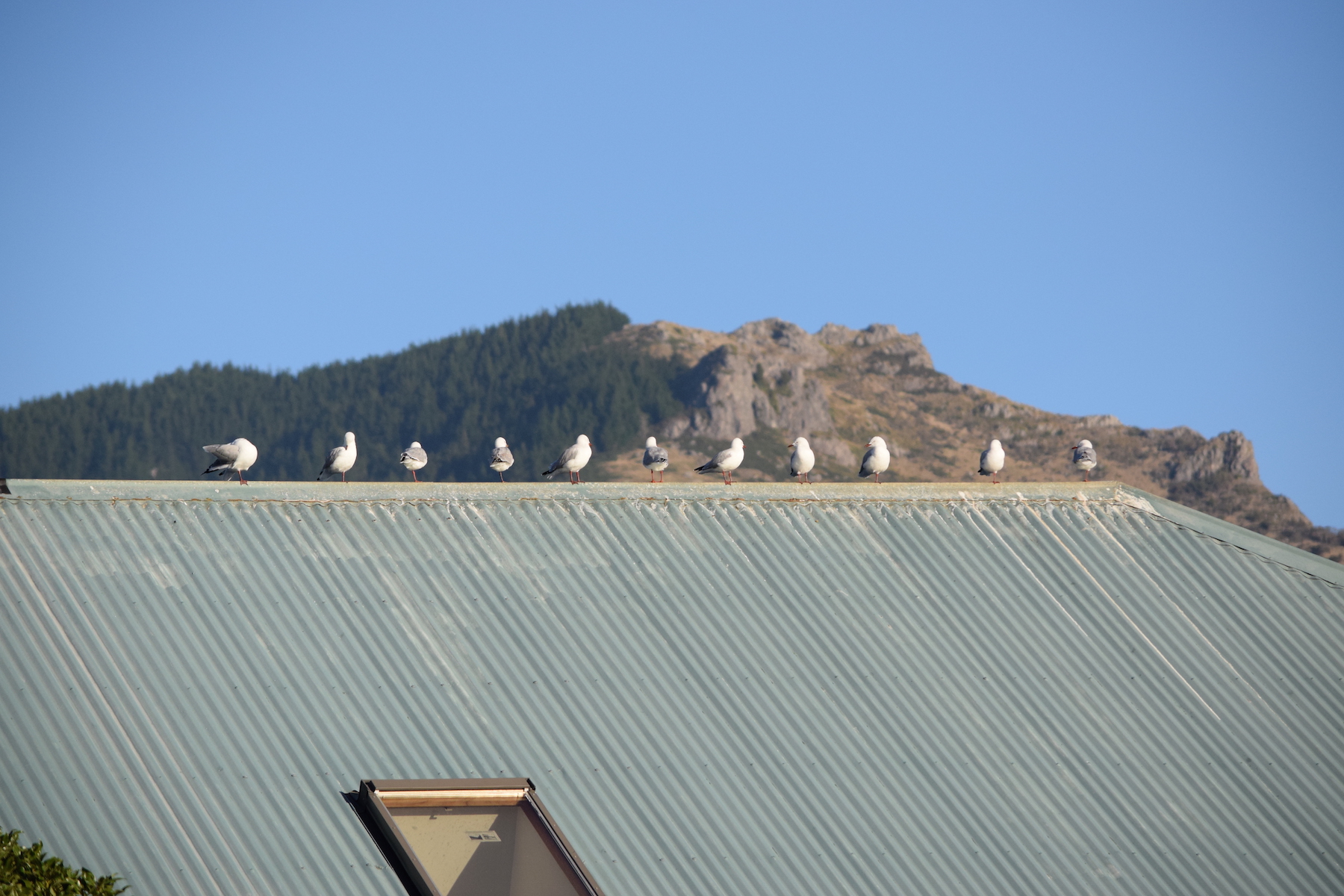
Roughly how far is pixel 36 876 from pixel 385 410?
4966 inches

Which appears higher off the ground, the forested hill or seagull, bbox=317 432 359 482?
the forested hill

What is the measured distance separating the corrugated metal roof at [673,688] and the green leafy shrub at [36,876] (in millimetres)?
1261

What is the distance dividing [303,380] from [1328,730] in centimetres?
13009

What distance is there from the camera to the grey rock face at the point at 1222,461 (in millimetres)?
98688

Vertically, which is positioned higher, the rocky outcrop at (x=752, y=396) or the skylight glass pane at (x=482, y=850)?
the rocky outcrop at (x=752, y=396)

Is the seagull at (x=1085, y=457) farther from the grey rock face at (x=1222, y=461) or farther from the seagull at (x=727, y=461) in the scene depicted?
the grey rock face at (x=1222, y=461)

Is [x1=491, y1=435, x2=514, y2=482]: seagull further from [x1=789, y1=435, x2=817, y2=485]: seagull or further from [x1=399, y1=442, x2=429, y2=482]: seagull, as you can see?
[x1=789, y1=435, x2=817, y2=485]: seagull

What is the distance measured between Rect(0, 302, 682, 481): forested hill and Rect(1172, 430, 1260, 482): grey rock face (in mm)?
40820

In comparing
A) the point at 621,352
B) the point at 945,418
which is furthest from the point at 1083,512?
the point at 621,352

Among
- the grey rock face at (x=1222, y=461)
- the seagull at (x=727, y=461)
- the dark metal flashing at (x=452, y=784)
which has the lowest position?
the dark metal flashing at (x=452, y=784)

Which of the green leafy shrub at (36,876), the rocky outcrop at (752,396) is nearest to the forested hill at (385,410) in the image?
the rocky outcrop at (752,396)

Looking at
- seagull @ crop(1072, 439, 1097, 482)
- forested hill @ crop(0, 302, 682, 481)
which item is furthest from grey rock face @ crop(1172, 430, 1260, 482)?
seagull @ crop(1072, 439, 1097, 482)

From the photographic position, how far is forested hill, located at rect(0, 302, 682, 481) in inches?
4712

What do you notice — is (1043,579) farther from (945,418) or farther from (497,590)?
(945,418)
